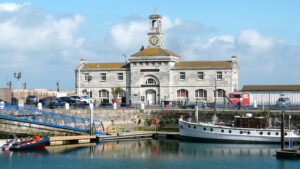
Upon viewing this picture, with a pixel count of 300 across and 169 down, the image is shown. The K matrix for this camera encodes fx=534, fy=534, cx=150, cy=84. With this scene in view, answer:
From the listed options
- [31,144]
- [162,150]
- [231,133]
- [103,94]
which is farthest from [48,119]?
[103,94]

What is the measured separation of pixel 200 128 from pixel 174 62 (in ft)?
76.3

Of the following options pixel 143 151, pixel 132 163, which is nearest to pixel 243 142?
pixel 143 151

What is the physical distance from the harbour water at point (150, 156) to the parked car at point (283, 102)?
429 inches

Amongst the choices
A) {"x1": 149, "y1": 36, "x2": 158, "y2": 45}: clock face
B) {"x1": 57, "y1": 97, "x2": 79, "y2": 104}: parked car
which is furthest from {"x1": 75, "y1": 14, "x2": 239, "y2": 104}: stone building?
{"x1": 57, "y1": 97, "x2": 79, "y2": 104}: parked car

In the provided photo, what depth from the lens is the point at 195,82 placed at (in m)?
78.7

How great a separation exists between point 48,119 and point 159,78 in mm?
23927

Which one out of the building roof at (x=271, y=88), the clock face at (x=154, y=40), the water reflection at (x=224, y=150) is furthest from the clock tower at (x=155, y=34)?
the water reflection at (x=224, y=150)

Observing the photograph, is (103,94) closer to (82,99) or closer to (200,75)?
(82,99)

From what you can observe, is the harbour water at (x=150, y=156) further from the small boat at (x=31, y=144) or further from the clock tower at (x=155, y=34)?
the clock tower at (x=155, y=34)

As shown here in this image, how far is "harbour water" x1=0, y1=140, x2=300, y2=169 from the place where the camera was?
45625 millimetres

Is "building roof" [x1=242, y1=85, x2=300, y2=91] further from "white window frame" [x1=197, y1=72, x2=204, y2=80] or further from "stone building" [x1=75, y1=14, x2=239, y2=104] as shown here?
"white window frame" [x1=197, y1=72, x2=204, y2=80]

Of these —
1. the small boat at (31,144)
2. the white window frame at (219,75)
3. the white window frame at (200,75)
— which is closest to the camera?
the small boat at (31,144)

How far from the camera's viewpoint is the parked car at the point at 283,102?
215ft

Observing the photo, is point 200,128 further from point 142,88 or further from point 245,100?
point 142,88
